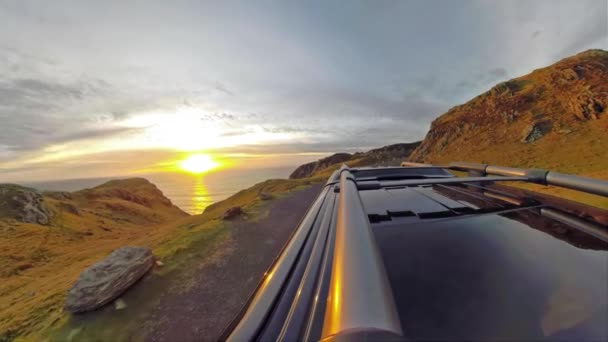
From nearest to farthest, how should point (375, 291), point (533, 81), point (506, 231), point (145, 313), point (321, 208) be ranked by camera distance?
point (375, 291) → point (506, 231) → point (321, 208) → point (145, 313) → point (533, 81)

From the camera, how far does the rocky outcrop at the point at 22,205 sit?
20.9 metres

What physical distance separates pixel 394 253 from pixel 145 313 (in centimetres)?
605

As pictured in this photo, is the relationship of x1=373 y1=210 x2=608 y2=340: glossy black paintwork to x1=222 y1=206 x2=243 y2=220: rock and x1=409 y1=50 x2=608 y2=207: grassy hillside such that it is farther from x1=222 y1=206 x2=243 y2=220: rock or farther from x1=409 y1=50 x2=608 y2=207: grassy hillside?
x1=409 y1=50 x2=608 y2=207: grassy hillside

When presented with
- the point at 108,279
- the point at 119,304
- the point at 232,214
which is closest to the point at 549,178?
the point at 119,304

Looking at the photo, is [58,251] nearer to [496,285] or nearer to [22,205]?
[22,205]

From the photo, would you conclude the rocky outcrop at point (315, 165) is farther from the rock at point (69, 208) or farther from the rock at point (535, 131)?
the rock at point (69, 208)

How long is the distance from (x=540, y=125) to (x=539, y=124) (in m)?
0.19

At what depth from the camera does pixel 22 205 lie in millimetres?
22219

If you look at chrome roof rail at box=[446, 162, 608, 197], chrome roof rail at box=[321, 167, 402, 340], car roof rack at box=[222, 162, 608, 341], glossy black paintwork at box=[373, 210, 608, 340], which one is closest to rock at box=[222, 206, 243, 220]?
car roof rack at box=[222, 162, 608, 341]

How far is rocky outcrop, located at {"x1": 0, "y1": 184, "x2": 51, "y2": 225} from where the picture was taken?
20.9 meters

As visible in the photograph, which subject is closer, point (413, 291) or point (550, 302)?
point (550, 302)

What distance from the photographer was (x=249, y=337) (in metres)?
0.92

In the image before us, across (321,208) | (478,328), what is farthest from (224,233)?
(478,328)

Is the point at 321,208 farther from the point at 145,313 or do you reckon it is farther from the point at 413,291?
the point at 145,313
